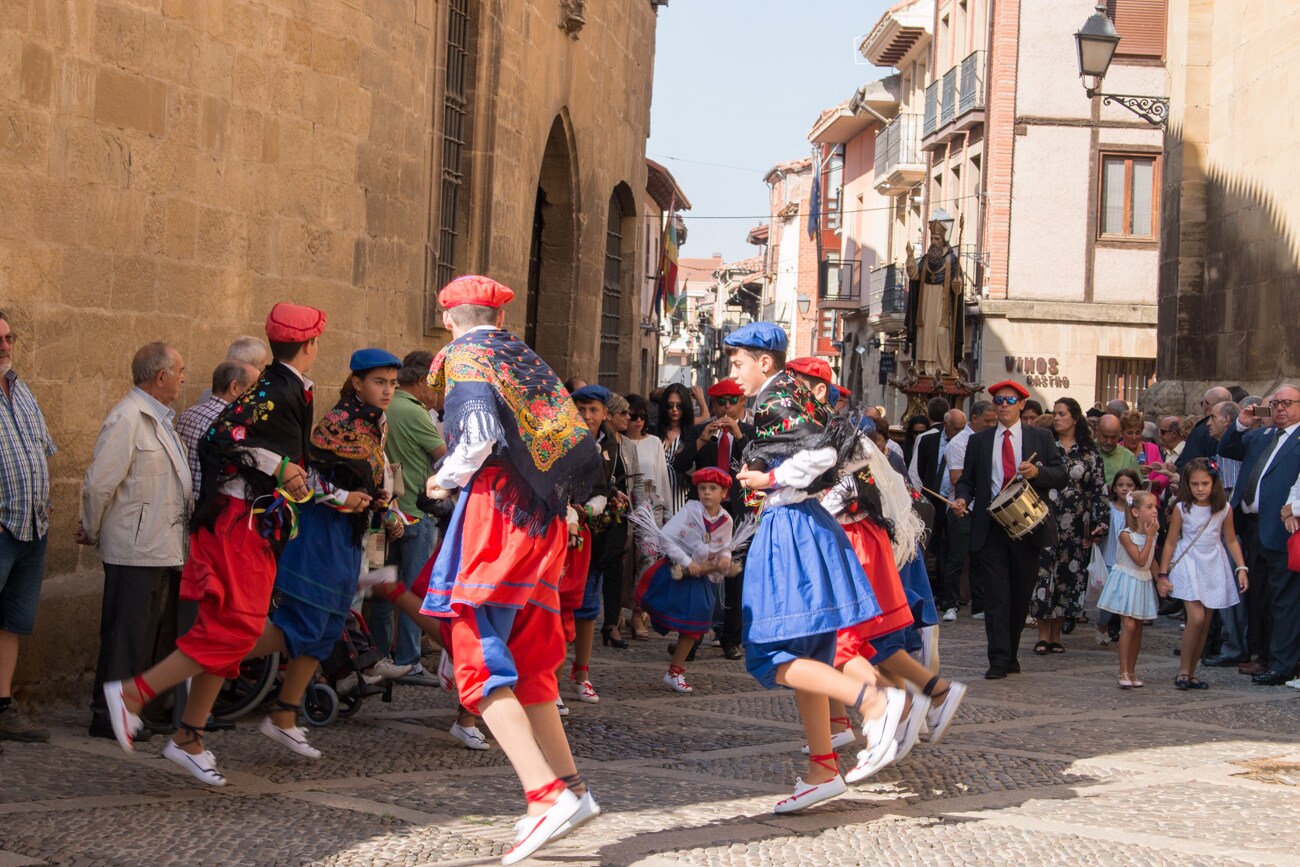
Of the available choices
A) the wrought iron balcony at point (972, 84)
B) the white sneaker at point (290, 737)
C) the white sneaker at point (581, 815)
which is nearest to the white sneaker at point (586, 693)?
the white sneaker at point (290, 737)

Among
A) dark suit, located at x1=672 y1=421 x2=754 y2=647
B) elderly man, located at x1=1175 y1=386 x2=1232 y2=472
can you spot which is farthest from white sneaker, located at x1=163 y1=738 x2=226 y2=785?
elderly man, located at x1=1175 y1=386 x2=1232 y2=472

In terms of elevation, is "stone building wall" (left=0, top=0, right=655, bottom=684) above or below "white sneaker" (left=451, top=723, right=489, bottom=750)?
above

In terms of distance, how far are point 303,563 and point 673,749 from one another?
6.29 ft

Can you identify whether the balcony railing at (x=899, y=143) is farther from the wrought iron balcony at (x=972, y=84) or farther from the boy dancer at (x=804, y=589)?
the boy dancer at (x=804, y=589)

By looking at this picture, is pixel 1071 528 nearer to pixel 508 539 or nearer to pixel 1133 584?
pixel 1133 584

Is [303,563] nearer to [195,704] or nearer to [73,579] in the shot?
[195,704]

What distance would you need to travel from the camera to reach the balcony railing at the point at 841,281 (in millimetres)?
55250

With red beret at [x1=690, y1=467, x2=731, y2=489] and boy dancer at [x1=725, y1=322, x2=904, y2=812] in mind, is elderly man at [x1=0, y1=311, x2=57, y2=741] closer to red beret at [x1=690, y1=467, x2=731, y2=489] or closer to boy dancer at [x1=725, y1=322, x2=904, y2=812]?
boy dancer at [x1=725, y1=322, x2=904, y2=812]

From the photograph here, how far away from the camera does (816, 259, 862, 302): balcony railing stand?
55.2 m

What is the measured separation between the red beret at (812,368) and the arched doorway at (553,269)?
10550mm

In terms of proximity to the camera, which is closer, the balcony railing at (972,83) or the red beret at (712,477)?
the red beret at (712,477)

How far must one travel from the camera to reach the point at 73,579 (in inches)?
328

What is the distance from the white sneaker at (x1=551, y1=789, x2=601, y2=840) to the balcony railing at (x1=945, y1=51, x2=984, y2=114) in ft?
106

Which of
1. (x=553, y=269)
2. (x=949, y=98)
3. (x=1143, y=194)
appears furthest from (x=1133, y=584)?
(x=949, y=98)
